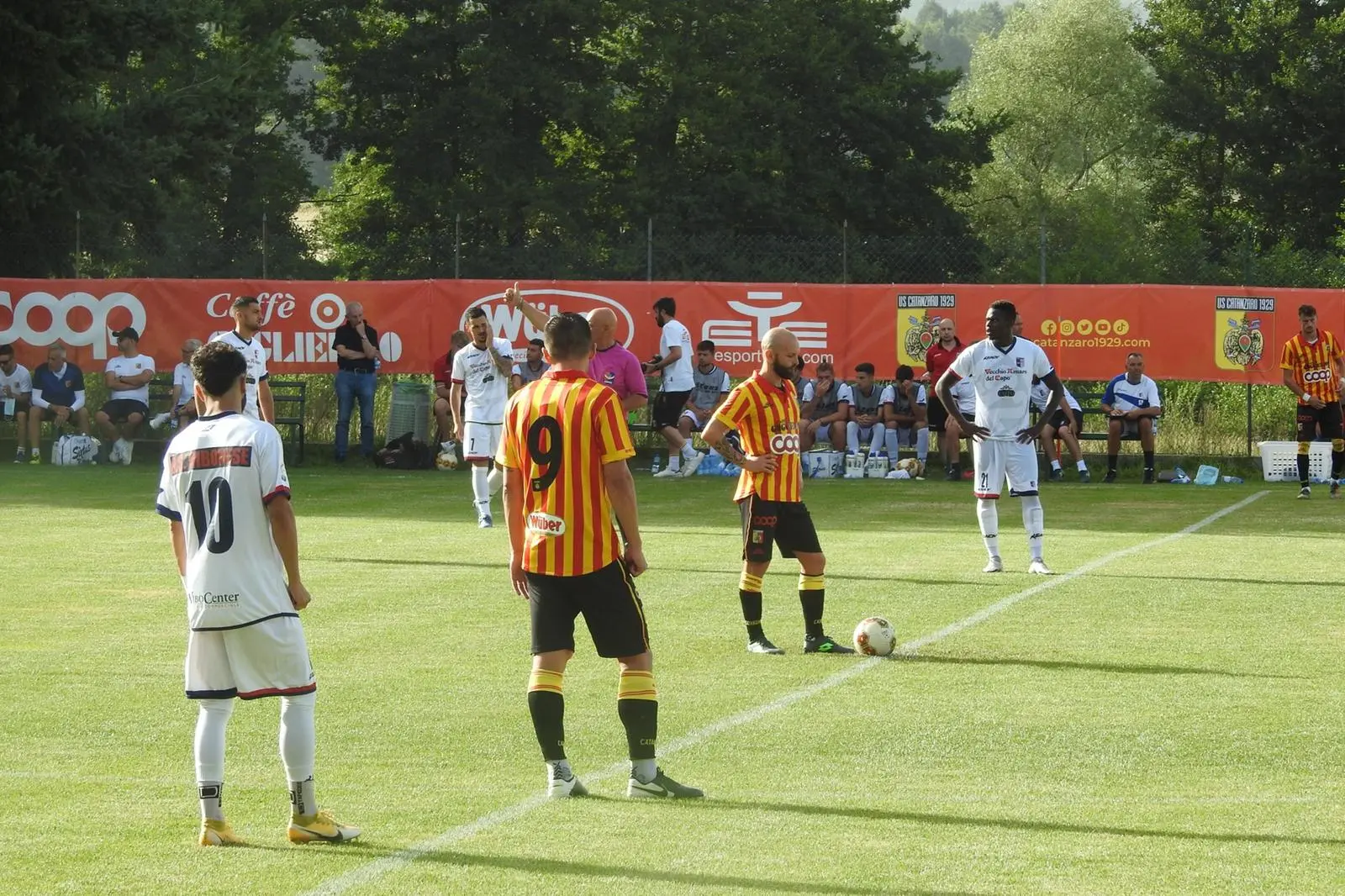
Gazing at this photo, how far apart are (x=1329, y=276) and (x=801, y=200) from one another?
21007 millimetres

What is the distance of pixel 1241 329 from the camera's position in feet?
81.1

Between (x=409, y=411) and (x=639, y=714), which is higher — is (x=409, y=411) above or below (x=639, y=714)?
above

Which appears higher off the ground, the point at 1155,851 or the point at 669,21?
the point at 669,21

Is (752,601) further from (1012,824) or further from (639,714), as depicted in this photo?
(1012,824)

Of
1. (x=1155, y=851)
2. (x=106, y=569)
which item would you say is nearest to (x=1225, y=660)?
(x=1155, y=851)

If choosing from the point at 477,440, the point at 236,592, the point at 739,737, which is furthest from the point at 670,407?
the point at 236,592

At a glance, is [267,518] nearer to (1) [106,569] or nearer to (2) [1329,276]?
(1) [106,569]

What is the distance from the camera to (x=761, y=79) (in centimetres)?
4906

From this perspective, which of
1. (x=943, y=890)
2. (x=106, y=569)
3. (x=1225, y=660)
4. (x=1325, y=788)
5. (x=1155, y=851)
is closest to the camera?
(x=943, y=890)

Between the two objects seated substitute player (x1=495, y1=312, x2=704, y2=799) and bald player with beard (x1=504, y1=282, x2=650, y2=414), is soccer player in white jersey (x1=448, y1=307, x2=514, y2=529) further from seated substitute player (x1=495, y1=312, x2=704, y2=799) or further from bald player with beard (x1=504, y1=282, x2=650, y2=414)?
seated substitute player (x1=495, y1=312, x2=704, y2=799)

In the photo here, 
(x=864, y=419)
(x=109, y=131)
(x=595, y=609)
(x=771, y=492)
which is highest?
(x=109, y=131)

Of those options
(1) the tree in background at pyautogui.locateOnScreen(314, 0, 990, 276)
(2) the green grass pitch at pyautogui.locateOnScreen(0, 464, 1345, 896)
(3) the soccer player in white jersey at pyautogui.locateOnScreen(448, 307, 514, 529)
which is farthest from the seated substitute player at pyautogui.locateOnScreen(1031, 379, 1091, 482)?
(1) the tree in background at pyautogui.locateOnScreen(314, 0, 990, 276)

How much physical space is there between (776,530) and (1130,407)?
47.5ft

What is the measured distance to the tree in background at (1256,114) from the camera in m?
50.2
